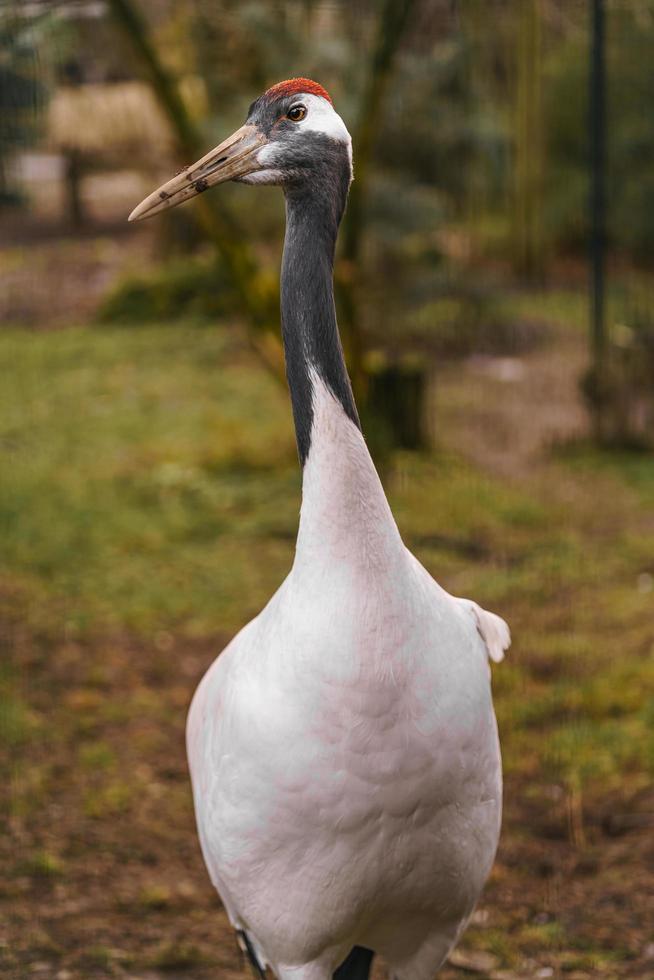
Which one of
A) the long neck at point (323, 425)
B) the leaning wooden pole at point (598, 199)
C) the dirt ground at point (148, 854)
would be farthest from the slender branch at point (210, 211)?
the long neck at point (323, 425)

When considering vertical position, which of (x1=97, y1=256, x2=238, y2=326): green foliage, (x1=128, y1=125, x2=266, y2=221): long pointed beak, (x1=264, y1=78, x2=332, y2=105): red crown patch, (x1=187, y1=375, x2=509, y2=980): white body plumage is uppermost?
(x1=264, y1=78, x2=332, y2=105): red crown patch

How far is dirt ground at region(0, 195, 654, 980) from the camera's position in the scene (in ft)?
10.5

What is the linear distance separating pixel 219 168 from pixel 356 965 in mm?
1681

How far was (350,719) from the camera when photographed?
6.82ft

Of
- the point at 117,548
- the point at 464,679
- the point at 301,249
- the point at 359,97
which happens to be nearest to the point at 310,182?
the point at 301,249

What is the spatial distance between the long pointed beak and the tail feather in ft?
5.23

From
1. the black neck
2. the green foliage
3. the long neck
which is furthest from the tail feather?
the green foliage

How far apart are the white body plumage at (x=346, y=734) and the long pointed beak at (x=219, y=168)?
16.2 inches

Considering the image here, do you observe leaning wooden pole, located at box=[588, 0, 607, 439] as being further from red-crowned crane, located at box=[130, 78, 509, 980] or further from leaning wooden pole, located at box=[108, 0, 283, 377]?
red-crowned crane, located at box=[130, 78, 509, 980]

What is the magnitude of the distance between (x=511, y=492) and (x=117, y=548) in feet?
6.65

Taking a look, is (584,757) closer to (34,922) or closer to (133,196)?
(34,922)

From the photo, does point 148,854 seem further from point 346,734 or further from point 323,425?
point 323,425

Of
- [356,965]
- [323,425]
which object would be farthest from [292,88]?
[356,965]

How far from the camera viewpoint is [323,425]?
2.13m
